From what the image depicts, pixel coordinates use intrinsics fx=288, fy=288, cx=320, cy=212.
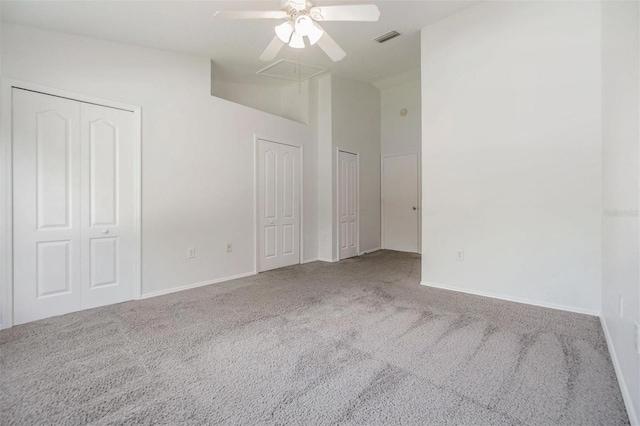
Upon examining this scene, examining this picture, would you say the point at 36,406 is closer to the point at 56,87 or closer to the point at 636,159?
the point at 56,87

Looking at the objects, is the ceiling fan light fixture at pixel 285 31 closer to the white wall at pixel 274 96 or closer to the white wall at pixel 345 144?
the white wall at pixel 274 96

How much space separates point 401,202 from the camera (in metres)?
6.00

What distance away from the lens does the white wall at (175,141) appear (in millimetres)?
2650

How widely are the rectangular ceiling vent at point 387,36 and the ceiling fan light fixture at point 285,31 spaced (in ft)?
5.40

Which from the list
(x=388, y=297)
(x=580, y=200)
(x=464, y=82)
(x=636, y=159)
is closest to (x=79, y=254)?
(x=388, y=297)

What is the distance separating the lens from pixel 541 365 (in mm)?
1764

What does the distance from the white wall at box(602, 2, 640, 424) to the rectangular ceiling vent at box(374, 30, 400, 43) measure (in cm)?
186

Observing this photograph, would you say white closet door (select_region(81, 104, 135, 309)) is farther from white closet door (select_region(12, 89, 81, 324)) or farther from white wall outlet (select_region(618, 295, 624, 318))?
white wall outlet (select_region(618, 295, 624, 318))

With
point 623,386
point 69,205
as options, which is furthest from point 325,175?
point 623,386

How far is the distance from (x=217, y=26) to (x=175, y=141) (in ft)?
4.32

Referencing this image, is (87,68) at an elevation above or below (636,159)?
above

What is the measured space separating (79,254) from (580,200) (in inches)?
184

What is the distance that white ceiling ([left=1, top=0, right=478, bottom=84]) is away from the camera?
247cm

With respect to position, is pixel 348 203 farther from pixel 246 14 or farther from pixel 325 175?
pixel 246 14
